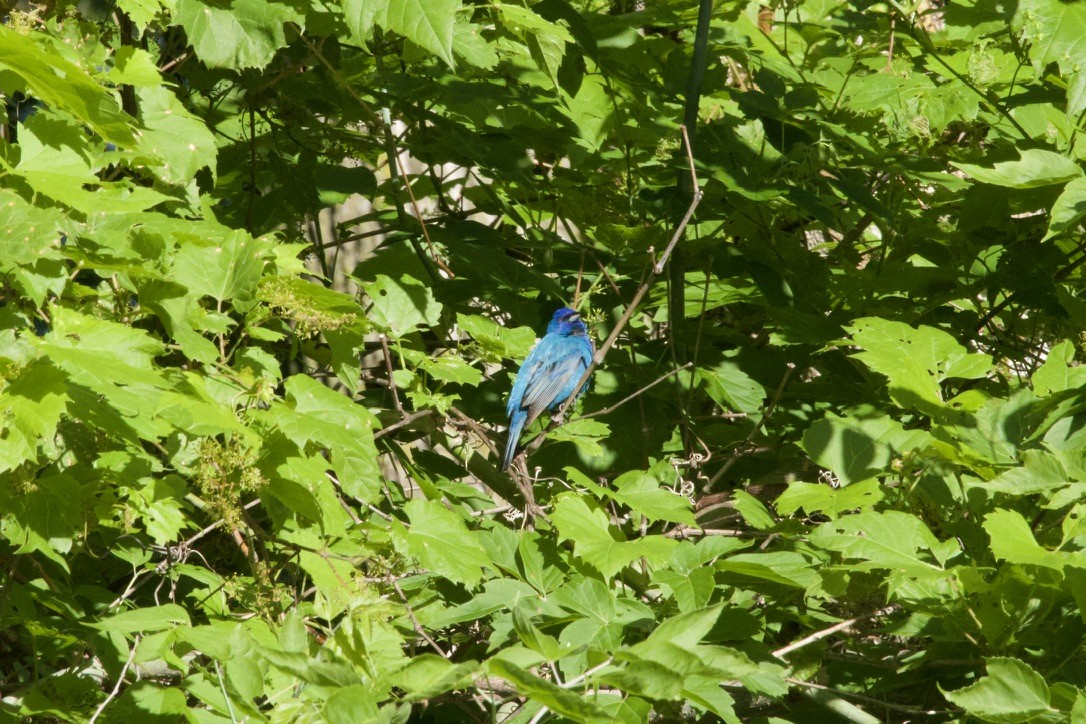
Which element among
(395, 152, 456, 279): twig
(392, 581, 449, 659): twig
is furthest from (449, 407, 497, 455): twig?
(392, 581, 449, 659): twig

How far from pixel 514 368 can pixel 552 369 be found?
566mm

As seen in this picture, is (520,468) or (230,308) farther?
(520,468)

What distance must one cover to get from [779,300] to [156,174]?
1961 mm

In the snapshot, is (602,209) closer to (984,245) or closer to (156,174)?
(984,245)

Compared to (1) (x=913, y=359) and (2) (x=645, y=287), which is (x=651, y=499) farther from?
(1) (x=913, y=359)

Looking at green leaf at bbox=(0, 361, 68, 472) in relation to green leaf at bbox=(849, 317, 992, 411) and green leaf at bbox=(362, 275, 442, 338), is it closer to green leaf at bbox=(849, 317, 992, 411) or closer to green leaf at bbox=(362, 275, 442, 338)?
green leaf at bbox=(362, 275, 442, 338)

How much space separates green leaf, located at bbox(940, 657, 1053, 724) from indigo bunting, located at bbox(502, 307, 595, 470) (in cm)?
248

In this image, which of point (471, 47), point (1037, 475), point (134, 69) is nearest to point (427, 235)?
point (471, 47)

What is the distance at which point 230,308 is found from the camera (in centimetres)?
257

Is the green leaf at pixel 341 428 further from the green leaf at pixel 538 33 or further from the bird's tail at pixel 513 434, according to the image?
the green leaf at pixel 538 33

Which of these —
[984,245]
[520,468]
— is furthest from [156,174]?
[984,245]

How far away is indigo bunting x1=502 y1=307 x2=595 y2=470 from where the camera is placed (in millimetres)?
4371

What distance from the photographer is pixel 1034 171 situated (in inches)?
99.6

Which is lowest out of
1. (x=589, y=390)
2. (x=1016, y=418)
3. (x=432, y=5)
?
(x=589, y=390)
